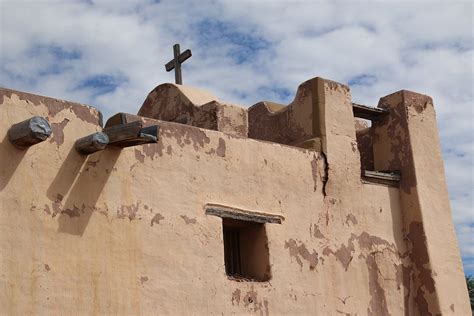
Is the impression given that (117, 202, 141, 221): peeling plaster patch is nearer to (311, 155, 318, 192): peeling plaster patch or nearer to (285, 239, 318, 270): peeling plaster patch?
(285, 239, 318, 270): peeling plaster patch

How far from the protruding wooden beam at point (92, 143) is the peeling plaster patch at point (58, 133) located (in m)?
0.17

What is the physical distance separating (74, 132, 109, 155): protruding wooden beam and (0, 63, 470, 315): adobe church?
0.05 ft

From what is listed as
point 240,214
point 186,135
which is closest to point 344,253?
point 240,214

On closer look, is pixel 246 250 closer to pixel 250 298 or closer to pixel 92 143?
pixel 250 298

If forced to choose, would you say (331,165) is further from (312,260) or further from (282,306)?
(282,306)

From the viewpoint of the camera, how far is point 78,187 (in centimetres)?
832

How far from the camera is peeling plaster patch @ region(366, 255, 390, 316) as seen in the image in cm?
1061

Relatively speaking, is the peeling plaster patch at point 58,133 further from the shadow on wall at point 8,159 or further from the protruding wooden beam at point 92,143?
the shadow on wall at point 8,159

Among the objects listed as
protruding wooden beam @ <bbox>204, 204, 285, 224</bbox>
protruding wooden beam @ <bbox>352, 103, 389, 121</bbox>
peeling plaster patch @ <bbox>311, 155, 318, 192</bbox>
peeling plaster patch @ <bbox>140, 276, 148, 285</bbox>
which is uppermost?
protruding wooden beam @ <bbox>352, 103, 389, 121</bbox>

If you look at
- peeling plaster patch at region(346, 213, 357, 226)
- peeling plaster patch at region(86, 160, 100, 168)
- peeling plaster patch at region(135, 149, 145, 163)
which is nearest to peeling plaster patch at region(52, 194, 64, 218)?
peeling plaster patch at region(86, 160, 100, 168)

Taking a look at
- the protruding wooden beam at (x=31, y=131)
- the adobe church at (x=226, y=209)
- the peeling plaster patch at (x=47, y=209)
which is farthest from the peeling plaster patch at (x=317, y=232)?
the protruding wooden beam at (x=31, y=131)

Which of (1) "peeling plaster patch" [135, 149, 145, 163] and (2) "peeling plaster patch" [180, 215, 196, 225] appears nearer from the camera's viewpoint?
(1) "peeling plaster patch" [135, 149, 145, 163]

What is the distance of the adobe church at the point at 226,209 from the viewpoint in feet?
26.2

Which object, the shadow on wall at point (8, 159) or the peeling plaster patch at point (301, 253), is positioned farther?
the peeling plaster patch at point (301, 253)
